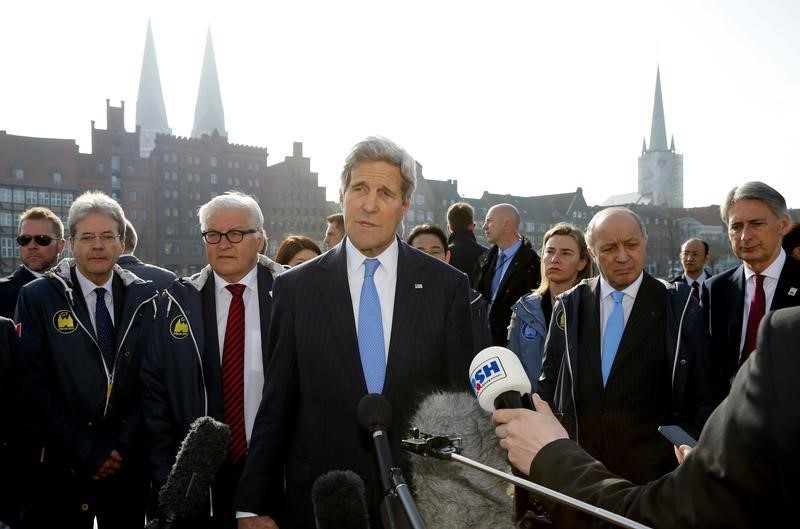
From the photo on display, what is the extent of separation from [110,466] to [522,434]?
10.3 ft

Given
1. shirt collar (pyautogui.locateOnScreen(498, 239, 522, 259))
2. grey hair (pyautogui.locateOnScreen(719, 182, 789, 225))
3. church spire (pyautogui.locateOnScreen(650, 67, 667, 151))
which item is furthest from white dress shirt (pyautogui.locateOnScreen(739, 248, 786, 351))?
church spire (pyautogui.locateOnScreen(650, 67, 667, 151))

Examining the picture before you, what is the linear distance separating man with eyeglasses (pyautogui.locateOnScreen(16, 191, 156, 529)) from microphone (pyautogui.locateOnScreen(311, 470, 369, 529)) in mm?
2683

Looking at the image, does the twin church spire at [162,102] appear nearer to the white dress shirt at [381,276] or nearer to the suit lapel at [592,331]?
the suit lapel at [592,331]

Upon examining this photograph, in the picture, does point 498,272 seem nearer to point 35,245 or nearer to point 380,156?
point 380,156

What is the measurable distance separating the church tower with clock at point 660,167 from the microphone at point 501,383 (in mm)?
158700

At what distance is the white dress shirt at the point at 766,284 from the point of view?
423 cm

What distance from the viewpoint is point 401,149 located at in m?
2.80

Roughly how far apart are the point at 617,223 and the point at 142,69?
16815 cm

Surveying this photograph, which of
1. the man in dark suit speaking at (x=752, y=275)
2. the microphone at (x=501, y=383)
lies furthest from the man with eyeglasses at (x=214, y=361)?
the man in dark suit speaking at (x=752, y=275)

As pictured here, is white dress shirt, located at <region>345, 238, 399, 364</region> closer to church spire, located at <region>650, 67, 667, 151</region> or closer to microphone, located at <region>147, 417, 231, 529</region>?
microphone, located at <region>147, 417, 231, 529</region>

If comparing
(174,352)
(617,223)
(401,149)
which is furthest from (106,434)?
(617,223)

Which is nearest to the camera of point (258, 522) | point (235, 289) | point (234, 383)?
point (258, 522)

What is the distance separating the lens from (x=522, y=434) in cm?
146

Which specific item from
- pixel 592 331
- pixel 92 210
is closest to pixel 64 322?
pixel 92 210
